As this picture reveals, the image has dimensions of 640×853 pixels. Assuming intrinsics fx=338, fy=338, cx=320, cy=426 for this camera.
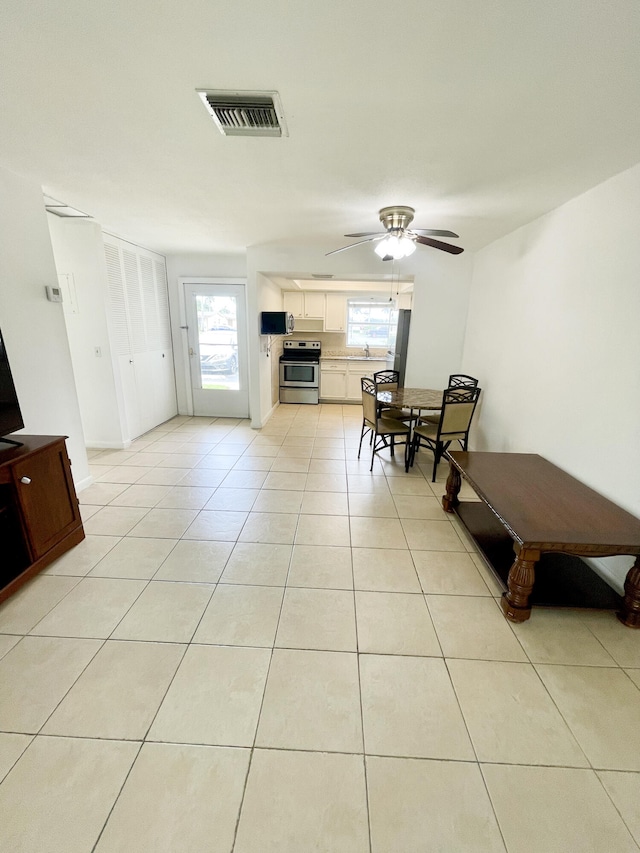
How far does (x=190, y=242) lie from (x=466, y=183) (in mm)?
3193

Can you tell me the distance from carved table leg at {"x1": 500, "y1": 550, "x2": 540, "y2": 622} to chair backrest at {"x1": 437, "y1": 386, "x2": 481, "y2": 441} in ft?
5.74

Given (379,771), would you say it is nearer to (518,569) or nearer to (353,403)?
(518,569)

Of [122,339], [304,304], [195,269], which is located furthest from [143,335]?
[304,304]

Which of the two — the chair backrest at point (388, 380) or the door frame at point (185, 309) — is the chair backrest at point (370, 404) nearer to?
the chair backrest at point (388, 380)

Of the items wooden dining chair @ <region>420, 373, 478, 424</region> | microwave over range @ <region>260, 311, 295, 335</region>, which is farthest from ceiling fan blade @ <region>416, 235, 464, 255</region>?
microwave over range @ <region>260, 311, 295, 335</region>

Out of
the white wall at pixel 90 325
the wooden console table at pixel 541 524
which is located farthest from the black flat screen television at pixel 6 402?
the wooden console table at pixel 541 524

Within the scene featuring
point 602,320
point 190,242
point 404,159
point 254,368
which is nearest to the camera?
point 404,159

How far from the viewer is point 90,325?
3656 mm

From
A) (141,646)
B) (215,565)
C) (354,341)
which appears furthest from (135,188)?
(354,341)

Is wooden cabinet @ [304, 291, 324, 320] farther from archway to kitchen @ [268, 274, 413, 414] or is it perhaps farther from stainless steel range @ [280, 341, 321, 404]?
stainless steel range @ [280, 341, 321, 404]

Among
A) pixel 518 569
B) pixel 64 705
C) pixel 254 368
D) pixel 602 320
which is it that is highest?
pixel 602 320

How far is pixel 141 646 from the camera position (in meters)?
1.59

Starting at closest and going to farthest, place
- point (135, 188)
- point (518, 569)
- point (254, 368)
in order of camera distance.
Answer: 1. point (518, 569)
2. point (135, 188)
3. point (254, 368)

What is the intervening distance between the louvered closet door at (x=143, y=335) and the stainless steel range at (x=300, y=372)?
1978 mm
